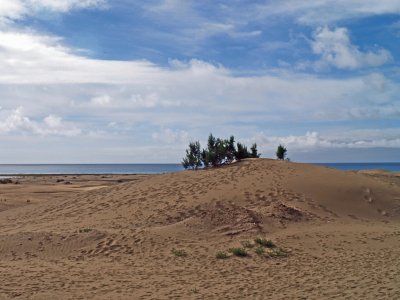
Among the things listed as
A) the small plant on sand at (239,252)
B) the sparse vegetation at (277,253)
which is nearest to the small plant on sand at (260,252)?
the sparse vegetation at (277,253)

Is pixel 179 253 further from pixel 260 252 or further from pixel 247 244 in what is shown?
pixel 260 252

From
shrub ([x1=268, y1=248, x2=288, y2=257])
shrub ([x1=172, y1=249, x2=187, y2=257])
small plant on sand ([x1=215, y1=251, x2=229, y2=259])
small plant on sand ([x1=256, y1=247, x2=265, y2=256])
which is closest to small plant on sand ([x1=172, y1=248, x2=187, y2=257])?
shrub ([x1=172, y1=249, x2=187, y2=257])

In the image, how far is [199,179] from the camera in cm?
2319

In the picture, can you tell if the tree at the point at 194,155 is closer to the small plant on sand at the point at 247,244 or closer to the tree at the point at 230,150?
the tree at the point at 230,150

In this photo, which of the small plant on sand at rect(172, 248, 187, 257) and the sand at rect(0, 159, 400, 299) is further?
the small plant on sand at rect(172, 248, 187, 257)

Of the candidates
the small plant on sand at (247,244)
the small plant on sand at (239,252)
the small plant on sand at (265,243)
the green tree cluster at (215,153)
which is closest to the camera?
the small plant on sand at (239,252)

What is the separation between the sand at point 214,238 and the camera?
10547 millimetres

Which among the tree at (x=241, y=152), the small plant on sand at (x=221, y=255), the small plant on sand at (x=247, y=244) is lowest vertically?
the small plant on sand at (x=221, y=255)

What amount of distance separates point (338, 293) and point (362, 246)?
19.8 feet

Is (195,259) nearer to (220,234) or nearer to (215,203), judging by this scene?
(220,234)

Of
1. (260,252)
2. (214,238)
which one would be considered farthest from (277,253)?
(214,238)

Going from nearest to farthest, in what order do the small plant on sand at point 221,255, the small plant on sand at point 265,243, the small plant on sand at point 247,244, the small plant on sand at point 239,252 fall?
the small plant on sand at point 221,255 < the small plant on sand at point 239,252 < the small plant on sand at point 247,244 < the small plant on sand at point 265,243

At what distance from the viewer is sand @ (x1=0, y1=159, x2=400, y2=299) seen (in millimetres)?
10547

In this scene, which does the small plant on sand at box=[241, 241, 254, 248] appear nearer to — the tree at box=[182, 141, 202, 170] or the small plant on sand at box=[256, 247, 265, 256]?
the small plant on sand at box=[256, 247, 265, 256]
